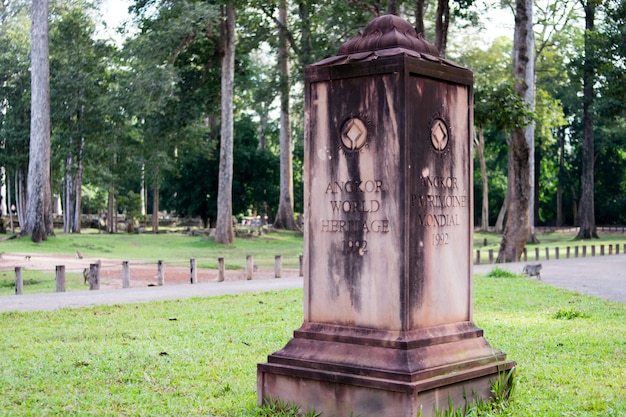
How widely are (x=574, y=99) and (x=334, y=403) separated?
60.3 m

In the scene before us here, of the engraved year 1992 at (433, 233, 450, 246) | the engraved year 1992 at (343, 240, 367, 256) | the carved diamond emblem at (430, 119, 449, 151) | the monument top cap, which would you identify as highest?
the monument top cap

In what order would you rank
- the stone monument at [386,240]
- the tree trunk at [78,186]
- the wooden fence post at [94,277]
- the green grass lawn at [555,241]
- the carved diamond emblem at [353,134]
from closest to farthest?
1. the stone monument at [386,240]
2. the carved diamond emblem at [353,134]
3. the wooden fence post at [94,277]
4. the green grass lawn at [555,241]
5. the tree trunk at [78,186]

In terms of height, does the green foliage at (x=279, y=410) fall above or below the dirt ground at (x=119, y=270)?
above

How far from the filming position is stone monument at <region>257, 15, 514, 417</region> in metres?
6.39

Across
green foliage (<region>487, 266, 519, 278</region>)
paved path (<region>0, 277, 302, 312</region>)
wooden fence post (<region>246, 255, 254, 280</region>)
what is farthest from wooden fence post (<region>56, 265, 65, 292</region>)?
green foliage (<region>487, 266, 519, 278</region>)

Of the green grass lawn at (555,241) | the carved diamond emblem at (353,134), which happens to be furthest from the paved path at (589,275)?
the carved diamond emblem at (353,134)

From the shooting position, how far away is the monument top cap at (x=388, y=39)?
6.81 m

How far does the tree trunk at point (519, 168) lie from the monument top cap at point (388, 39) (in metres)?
19.9

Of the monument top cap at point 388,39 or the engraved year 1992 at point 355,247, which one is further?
the monument top cap at point 388,39

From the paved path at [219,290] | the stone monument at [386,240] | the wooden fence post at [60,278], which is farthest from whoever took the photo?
the wooden fence post at [60,278]

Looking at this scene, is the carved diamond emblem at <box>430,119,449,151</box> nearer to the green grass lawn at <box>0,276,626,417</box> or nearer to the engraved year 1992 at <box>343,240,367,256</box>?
the engraved year 1992 at <box>343,240,367,256</box>

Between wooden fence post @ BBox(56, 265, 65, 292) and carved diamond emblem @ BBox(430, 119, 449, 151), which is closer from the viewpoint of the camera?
carved diamond emblem @ BBox(430, 119, 449, 151)

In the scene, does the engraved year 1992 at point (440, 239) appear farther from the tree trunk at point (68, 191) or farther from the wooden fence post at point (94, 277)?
the tree trunk at point (68, 191)

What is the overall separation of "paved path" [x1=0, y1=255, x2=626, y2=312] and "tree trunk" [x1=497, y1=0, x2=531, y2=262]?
2.41 meters
